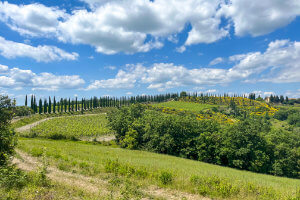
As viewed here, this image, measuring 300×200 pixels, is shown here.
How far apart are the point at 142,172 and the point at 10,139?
32.6ft

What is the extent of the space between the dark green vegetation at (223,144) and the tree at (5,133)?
37977 mm

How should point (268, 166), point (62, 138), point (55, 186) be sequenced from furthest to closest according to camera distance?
1. point (62, 138)
2. point (268, 166)
3. point (55, 186)

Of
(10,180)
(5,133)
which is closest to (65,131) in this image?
(5,133)

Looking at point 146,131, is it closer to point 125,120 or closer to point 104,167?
point 125,120

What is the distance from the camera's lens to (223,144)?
43.1 meters

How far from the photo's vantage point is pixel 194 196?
399 inches

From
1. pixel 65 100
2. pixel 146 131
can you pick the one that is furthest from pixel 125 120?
pixel 65 100

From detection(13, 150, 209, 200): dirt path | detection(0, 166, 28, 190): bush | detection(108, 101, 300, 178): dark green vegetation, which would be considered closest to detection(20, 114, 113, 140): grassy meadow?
detection(108, 101, 300, 178): dark green vegetation

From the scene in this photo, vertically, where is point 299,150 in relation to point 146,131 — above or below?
below

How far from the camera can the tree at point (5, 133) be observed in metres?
10.8

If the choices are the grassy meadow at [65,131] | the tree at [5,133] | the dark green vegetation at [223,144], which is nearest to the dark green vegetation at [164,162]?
the dark green vegetation at [223,144]

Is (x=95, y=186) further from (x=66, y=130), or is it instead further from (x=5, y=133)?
(x=66, y=130)

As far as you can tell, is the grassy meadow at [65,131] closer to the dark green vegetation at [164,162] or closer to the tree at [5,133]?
the dark green vegetation at [164,162]

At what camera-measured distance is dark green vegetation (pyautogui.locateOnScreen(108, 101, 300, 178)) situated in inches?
1588
